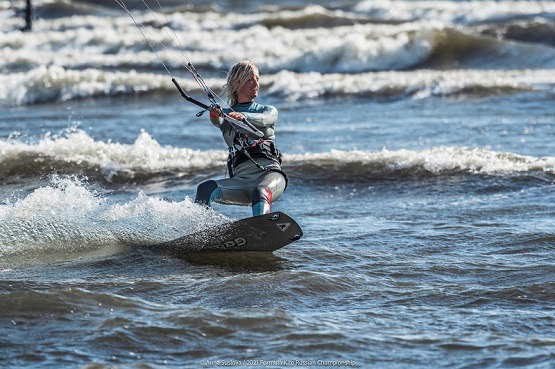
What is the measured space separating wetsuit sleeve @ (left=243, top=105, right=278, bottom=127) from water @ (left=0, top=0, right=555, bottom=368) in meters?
0.83

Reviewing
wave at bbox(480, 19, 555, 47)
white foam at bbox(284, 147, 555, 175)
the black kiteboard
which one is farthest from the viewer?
wave at bbox(480, 19, 555, 47)

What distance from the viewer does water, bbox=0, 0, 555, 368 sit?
229 inches

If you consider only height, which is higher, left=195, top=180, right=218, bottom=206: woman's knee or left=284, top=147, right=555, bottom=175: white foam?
left=195, top=180, right=218, bottom=206: woman's knee

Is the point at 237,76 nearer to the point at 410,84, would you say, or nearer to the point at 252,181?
the point at 252,181

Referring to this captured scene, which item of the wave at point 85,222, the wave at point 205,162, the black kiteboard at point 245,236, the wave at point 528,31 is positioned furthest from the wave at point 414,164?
the wave at point 528,31

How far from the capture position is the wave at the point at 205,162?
1130cm

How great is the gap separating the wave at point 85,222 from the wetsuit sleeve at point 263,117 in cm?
81

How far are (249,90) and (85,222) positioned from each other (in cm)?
188

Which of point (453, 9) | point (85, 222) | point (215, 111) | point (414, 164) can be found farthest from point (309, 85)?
point (453, 9)

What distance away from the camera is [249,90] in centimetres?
757

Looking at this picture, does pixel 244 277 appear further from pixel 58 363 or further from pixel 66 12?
pixel 66 12

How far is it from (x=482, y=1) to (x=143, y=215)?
108 feet

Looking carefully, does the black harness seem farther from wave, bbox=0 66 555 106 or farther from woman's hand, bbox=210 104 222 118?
wave, bbox=0 66 555 106

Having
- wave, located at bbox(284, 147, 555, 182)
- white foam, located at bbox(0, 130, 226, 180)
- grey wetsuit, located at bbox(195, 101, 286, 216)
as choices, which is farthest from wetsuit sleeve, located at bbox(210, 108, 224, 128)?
white foam, located at bbox(0, 130, 226, 180)
